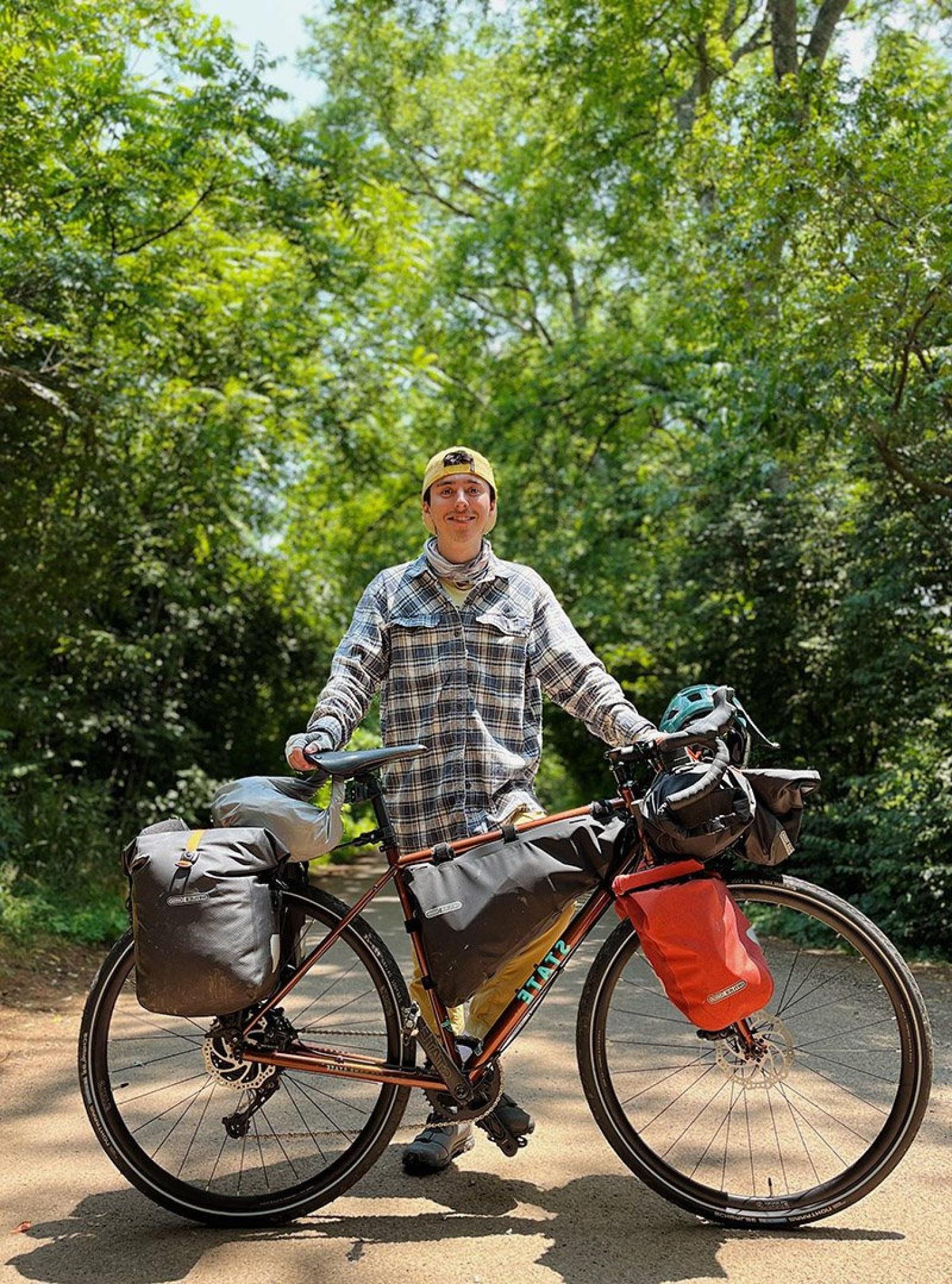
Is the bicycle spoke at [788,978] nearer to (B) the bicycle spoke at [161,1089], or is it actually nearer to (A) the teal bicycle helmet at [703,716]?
(A) the teal bicycle helmet at [703,716]

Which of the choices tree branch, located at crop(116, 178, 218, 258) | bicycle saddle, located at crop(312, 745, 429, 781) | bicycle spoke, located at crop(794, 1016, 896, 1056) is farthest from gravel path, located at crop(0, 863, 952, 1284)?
tree branch, located at crop(116, 178, 218, 258)

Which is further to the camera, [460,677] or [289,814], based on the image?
[460,677]

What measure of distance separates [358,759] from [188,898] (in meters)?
0.54

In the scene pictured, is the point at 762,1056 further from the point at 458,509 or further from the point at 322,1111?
the point at 458,509

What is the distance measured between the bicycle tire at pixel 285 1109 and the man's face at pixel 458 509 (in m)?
1.12

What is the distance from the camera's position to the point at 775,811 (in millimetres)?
3145

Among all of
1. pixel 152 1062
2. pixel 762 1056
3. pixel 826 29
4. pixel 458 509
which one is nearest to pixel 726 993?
pixel 762 1056

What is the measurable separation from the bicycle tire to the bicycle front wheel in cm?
55

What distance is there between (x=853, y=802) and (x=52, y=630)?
243 inches

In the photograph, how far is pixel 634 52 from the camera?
13.5m

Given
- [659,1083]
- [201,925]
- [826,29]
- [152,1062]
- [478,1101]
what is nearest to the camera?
[201,925]

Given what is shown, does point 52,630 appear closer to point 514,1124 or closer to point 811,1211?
point 514,1124

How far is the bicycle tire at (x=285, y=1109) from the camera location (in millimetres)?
3203

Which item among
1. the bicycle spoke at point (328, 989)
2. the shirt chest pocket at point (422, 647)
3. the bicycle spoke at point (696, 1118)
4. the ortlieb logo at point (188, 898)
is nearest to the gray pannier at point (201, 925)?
the ortlieb logo at point (188, 898)
